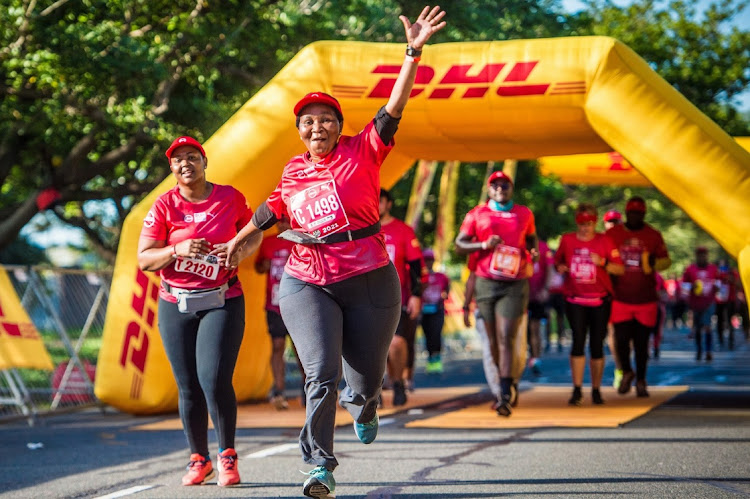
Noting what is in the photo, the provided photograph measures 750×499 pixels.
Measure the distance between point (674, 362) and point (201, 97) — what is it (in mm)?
9236

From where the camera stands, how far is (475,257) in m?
10.1

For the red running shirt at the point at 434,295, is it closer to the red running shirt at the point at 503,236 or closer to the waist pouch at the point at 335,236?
the red running shirt at the point at 503,236

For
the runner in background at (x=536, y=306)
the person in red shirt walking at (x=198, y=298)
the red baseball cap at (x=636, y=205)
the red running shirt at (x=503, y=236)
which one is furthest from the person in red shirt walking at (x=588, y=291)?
the person in red shirt walking at (x=198, y=298)

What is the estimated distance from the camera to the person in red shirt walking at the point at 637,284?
1180 centimetres

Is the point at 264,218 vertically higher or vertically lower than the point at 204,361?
higher

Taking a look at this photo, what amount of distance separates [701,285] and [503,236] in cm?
998

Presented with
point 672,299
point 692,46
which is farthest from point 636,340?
point 672,299

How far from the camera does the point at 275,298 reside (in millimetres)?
10875

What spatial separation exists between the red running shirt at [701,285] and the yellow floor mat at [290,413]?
23.3 ft

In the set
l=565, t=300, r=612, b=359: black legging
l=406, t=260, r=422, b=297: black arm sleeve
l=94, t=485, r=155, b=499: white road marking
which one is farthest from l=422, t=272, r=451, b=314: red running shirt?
l=94, t=485, r=155, b=499: white road marking

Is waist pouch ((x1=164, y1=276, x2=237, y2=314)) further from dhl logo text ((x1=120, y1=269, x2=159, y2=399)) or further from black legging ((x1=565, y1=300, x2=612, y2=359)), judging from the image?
black legging ((x1=565, y1=300, x2=612, y2=359))

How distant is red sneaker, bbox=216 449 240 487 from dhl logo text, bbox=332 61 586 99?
15.7 feet

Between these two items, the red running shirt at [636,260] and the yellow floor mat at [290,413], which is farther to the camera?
the red running shirt at [636,260]

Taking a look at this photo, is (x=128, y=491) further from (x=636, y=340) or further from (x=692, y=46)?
(x=692, y=46)
